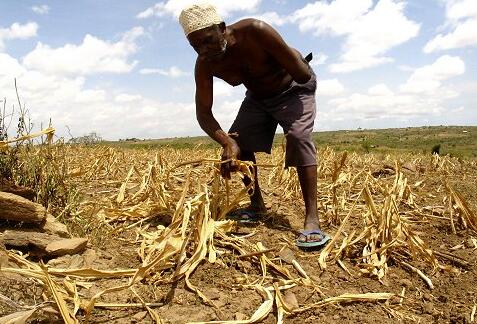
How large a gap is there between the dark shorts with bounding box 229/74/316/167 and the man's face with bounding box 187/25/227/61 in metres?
0.55

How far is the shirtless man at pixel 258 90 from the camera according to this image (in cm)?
278

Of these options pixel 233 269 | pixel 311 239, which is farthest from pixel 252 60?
pixel 233 269

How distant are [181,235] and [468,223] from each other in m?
2.04

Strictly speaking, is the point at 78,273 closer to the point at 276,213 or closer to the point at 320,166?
the point at 276,213

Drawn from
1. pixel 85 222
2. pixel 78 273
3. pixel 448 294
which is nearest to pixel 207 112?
pixel 85 222

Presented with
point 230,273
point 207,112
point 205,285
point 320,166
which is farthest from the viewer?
point 320,166

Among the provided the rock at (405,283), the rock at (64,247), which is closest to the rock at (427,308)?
the rock at (405,283)

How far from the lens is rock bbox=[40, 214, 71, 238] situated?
256cm

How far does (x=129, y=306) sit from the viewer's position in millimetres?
1845

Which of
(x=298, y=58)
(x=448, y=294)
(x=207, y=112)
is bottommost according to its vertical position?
(x=448, y=294)

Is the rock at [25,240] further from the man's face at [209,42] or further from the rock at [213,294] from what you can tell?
the man's face at [209,42]

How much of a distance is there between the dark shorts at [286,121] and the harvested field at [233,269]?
402 millimetres

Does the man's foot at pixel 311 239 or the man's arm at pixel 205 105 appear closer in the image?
the man's foot at pixel 311 239

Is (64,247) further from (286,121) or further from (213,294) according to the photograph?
(286,121)
